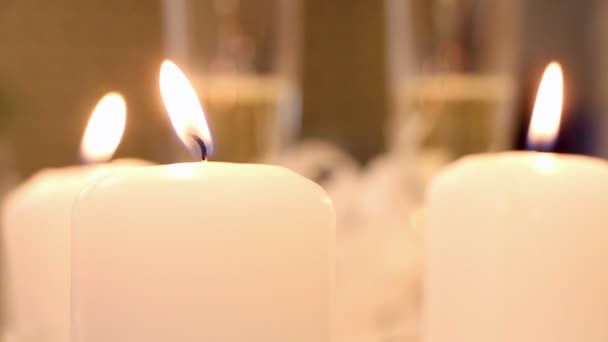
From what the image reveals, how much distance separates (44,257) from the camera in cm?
29

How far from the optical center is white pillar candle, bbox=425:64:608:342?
0.74 ft

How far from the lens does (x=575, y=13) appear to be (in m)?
0.81

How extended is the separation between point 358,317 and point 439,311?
0.17 m

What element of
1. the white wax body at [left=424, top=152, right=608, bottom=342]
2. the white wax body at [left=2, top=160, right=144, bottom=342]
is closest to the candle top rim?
the white wax body at [left=424, top=152, right=608, bottom=342]

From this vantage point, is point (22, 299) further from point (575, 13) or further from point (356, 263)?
point (575, 13)

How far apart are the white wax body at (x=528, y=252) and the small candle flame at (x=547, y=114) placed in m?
0.03

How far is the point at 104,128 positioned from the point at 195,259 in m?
0.17

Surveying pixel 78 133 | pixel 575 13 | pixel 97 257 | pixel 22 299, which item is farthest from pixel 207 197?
pixel 575 13

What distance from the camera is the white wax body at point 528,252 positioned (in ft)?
0.74

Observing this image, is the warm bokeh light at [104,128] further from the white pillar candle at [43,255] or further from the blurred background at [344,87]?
the blurred background at [344,87]

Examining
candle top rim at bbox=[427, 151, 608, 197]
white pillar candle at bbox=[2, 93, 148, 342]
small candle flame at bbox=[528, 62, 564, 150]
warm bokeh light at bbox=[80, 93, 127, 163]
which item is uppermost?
small candle flame at bbox=[528, 62, 564, 150]

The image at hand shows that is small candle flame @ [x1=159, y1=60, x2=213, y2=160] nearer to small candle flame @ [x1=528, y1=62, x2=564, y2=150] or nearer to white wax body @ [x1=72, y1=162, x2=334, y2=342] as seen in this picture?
white wax body @ [x1=72, y1=162, x2=334, y2=342]

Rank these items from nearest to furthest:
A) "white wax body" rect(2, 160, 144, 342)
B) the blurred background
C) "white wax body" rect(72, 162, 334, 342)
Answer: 1. "white wax body" rect(72, 162, 334, 342)
2. "white wax body" rect(2, 160, 144, 342)
3. the blurred background

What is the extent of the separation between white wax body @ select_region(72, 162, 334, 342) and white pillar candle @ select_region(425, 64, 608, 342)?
0.07 m
